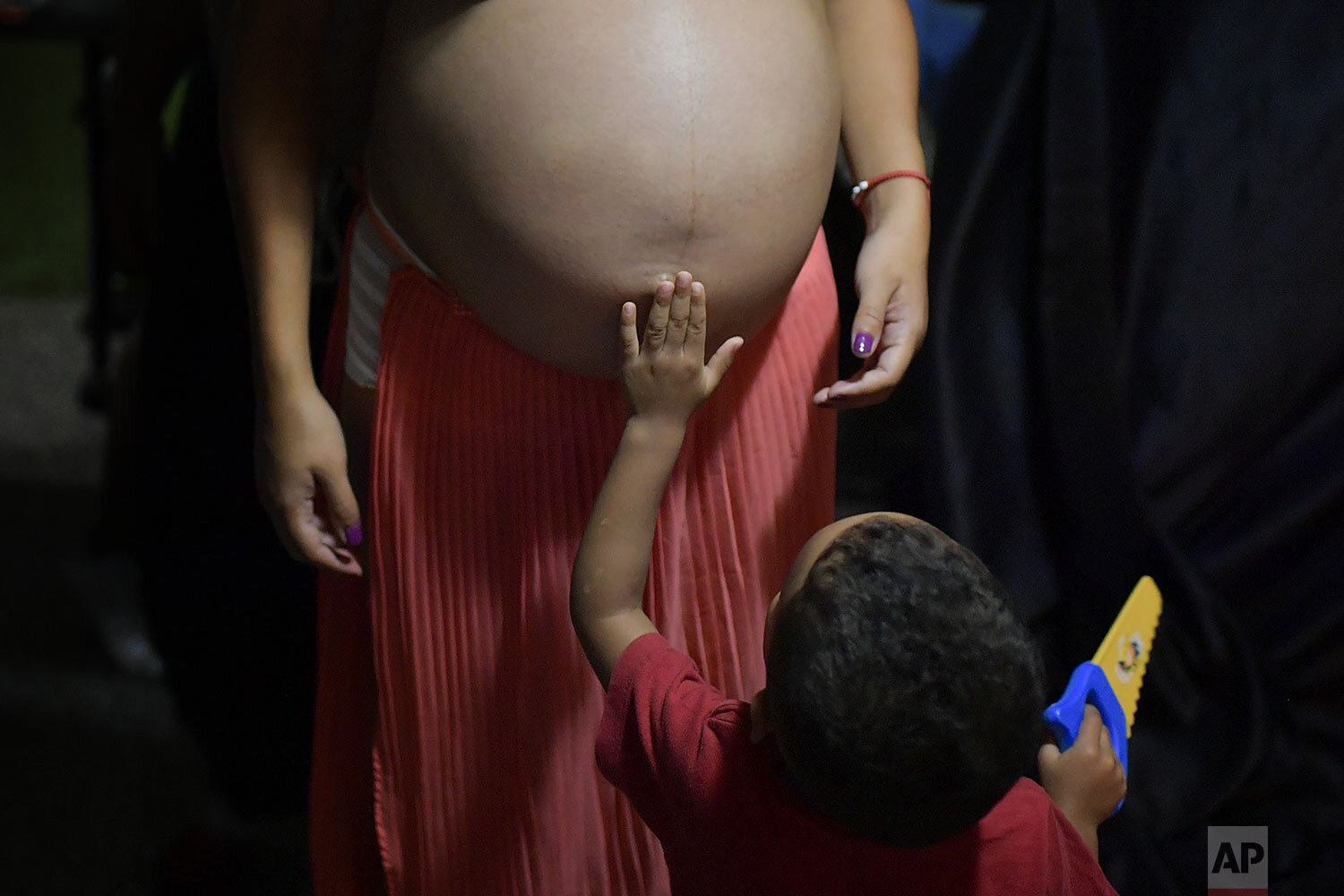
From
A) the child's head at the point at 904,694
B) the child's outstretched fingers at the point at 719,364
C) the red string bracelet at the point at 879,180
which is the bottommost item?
the child's head at the point at 904,694

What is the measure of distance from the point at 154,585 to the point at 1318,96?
148 centimetres

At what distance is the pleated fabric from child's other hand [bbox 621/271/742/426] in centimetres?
7

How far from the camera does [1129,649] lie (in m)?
1.05

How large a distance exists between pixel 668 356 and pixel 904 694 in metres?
0.24

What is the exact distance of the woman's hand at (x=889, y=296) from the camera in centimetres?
76

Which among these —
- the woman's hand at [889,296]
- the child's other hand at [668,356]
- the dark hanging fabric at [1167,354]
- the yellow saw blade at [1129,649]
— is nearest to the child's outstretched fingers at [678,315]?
the child's other hand at [668,356]

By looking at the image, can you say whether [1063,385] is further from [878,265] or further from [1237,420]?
[878,265]

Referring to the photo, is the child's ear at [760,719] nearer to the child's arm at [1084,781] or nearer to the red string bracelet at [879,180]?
the child's arm at [1084,781]

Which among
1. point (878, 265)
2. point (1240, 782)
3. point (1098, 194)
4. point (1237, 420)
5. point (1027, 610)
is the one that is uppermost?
point (878, 265)

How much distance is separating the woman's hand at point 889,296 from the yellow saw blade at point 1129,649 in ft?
1.18

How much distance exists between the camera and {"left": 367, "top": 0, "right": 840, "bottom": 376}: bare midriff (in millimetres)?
665

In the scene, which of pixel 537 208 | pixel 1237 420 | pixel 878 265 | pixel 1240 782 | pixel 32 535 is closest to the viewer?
pixel 537 208

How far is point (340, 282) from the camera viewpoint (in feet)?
2.76

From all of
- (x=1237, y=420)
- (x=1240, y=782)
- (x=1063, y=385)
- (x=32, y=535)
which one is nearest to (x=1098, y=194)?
(x=1063, y=385)
